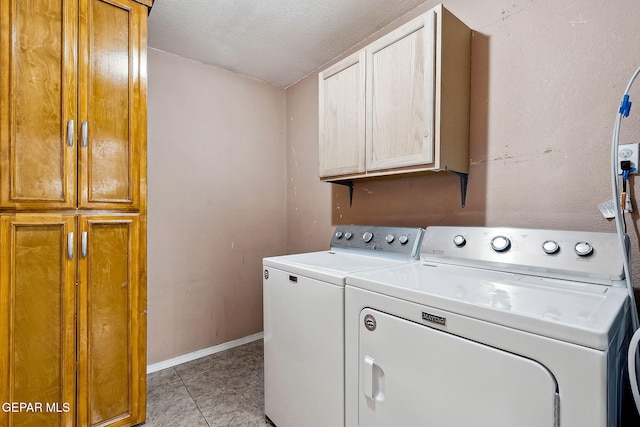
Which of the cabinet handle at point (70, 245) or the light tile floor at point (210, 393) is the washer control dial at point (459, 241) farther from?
the cabinet handle at point (70, 245)

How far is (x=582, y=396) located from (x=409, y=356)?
0.42m

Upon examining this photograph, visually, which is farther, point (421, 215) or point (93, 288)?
point (421, 215)

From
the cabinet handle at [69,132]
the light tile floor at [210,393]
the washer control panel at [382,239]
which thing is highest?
the cabinet handle at [69,132]

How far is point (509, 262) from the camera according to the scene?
122 centimetres

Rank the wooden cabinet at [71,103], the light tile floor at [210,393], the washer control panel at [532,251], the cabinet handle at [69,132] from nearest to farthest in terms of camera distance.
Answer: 1. the washer control panel at [532,251]
2. the wooden cabinet at [71,103]
3. the cabinet handle at [69,132]
4. the light tile floor at [210,393]

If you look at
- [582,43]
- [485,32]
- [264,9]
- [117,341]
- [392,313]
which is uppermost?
[264,9]

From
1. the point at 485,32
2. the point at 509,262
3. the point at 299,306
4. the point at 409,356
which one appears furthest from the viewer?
the point at 485,32

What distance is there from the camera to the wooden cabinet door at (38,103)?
1.29 m

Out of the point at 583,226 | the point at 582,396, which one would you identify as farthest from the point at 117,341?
the point at 583,226

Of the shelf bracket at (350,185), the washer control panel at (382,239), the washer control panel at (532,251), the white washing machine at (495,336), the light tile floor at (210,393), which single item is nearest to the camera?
the white washing machine at (495,336)

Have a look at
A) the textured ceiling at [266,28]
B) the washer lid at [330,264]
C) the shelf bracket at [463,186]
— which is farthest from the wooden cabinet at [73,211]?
the shelf bracket at [463,186]

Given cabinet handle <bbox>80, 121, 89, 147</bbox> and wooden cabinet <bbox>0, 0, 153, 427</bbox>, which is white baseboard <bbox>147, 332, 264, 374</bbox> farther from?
cabinet handle <bbox>80, 121, 89, 147</bbox>

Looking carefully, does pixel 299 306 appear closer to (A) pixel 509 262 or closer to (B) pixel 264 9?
(A) pixel 509 262

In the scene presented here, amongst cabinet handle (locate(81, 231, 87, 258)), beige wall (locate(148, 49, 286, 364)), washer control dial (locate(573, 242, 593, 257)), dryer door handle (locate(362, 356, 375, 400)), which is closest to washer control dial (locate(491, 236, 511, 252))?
washer control dial (locate(573, 242, 593, 257))
